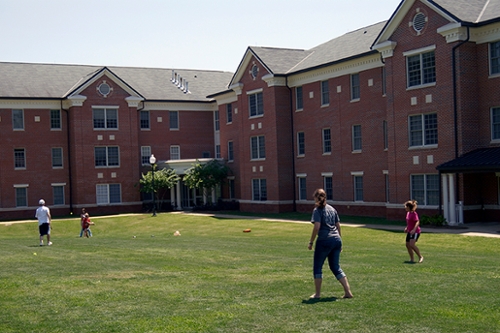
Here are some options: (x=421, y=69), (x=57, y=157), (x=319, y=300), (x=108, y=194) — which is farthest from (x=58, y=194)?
(x=319, y=300)

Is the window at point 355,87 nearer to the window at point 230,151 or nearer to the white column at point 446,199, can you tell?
the white column at point 446,199

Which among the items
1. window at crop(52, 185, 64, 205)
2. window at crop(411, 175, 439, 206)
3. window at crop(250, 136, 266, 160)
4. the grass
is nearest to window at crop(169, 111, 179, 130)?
window at crop(52, 185, 64, 205)

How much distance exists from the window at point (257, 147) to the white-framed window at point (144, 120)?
11908mm

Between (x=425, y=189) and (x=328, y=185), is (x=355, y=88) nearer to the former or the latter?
(x=328, y=185)

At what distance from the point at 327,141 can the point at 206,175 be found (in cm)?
1275

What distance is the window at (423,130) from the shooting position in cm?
3466

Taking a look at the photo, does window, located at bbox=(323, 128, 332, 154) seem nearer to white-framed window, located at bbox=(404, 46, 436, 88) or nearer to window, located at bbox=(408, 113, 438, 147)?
window, located at bbox=(408, 113, 438, 147)

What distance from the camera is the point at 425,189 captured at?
35.3m

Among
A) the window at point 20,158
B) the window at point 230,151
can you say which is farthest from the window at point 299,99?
the window at point 20,158

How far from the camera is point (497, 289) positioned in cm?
1361

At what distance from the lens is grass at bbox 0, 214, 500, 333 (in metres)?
10.9

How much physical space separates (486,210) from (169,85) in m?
35.0

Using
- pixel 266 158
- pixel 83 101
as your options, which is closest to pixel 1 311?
pixel 266 158

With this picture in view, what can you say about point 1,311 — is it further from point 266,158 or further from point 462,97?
point 266,158
